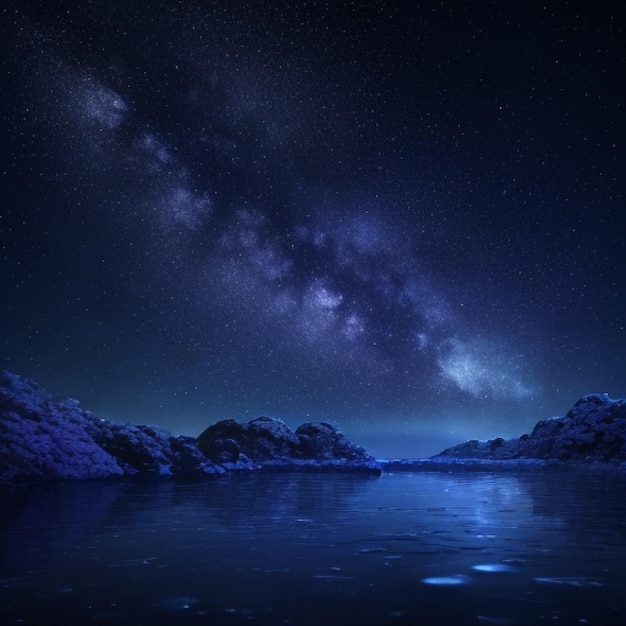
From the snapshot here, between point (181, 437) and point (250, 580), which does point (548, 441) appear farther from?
point (250, 580)

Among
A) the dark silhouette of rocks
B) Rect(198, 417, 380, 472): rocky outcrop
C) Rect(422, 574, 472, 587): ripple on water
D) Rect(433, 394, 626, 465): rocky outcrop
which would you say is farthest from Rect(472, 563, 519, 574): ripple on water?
Rect(433, 394, 626, 465): rocky outcrop

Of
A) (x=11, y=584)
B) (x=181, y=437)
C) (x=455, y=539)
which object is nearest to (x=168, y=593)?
(x=11, y=584)

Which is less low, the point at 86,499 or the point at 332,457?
the point at 332,457

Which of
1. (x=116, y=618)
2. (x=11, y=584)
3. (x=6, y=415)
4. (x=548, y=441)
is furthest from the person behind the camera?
(x=548, y=441)

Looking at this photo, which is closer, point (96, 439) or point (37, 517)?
point (37, 517)

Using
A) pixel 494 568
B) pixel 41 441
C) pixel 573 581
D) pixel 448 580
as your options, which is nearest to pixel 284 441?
pixel 41 441

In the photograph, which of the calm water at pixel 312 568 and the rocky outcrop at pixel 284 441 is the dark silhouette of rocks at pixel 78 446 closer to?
the calm water at pixel 312 568

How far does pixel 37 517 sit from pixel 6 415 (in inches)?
1118

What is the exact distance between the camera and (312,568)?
920 cm

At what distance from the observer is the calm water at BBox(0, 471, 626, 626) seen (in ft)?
21.4

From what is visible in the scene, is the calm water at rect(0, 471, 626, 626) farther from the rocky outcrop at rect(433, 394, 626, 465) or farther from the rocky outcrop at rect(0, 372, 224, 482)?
the rocky outcrop at rect(433, 394, 626, 465)

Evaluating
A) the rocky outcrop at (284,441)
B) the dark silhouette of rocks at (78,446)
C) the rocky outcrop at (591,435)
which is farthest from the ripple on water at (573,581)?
the rocky outcrop at (591,435)

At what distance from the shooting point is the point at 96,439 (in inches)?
1986

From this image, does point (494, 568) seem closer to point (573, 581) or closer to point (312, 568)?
point (573, 581)
